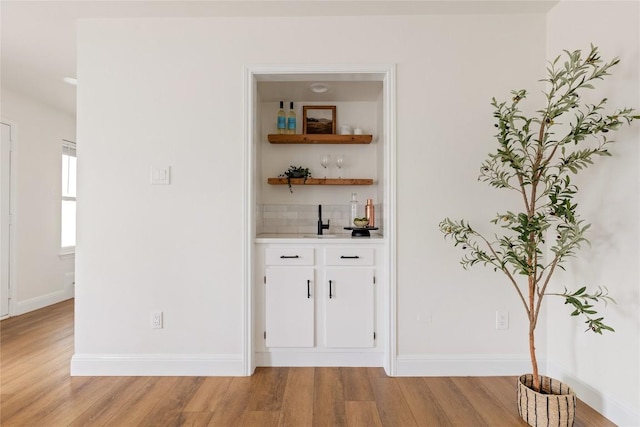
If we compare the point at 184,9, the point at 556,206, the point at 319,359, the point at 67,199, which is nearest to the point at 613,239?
the point at 556,206

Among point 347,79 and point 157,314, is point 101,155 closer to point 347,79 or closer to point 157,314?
point 157,314

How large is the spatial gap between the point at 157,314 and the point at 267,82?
6.26ft

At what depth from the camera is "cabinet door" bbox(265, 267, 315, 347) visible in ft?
8.80

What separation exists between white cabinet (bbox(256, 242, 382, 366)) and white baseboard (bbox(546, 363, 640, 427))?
1.17 m

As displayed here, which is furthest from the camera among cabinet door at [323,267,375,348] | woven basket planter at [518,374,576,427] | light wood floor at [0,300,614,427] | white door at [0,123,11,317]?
white door at [0,123,11,317]

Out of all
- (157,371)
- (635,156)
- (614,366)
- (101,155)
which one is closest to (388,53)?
(635,156)

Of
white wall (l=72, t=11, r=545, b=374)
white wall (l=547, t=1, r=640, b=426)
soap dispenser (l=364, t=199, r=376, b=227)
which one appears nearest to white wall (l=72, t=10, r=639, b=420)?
white wall (l=72, t=11, r=545, b=374)

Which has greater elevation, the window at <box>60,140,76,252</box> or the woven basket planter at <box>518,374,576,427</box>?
the window at <box>60,140,76,252</box>

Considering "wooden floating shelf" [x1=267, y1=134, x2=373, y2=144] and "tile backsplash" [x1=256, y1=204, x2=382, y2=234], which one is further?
"tile backsplash" [x1=256, y1=204, x2=382, y2=234]

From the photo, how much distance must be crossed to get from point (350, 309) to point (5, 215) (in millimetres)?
3858

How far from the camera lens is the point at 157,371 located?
2568 mm

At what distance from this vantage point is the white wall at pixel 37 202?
13.5ft

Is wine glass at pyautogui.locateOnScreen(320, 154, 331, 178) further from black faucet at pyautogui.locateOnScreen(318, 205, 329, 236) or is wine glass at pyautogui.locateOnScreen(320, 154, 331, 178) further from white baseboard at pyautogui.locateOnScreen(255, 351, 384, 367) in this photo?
white baseboard at pyautogui.locateOnScreen(255, 351, 384, 367)

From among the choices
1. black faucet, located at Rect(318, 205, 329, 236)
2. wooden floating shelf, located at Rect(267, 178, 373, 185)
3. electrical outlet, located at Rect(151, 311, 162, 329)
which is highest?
wooden floating shelf, located at Rect(267, 178, 373, 185)
